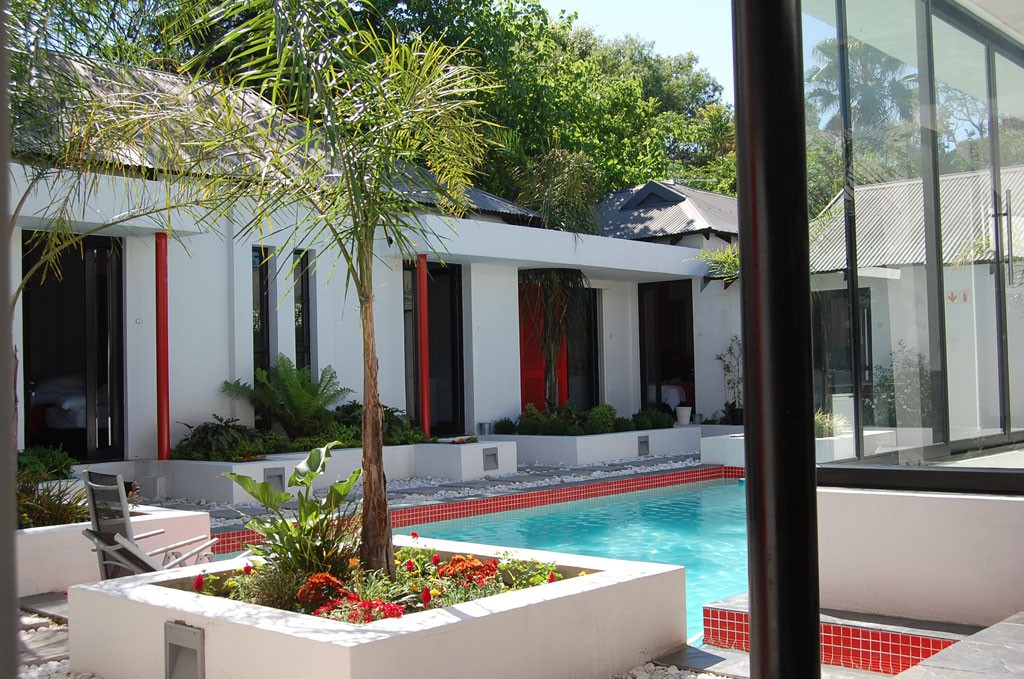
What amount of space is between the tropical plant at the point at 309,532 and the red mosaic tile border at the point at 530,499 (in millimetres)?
4199

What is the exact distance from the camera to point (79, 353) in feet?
41.3

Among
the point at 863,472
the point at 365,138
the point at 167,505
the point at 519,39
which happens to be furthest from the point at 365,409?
the point at 519,39

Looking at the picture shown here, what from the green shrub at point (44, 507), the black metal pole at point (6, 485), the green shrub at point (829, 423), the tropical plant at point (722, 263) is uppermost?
the tropical plant at point (722, 263)

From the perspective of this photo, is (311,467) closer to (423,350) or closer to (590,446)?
(423,350)

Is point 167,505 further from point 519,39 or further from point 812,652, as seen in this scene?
point 519,39

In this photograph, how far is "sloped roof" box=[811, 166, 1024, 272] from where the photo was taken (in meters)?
5.75

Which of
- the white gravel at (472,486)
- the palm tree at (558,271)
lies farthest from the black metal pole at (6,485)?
the palm tree at (558,271)

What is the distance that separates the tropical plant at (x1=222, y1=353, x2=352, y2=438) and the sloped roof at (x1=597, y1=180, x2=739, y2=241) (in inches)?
386

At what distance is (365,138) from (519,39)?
21.2m

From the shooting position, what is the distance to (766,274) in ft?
6.62

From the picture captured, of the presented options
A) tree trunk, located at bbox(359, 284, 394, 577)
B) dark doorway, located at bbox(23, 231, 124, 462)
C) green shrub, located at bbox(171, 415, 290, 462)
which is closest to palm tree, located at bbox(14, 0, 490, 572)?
tree trunk, located at bbox(359, 284, 394, 577)

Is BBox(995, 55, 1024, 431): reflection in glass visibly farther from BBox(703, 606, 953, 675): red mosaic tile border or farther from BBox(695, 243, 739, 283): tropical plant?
BBox(695, 243, 739, 283): tropical plant

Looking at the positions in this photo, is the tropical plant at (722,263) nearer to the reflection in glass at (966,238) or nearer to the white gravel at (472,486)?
the white gravel at (472,486)

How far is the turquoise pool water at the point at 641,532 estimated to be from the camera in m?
9.59
